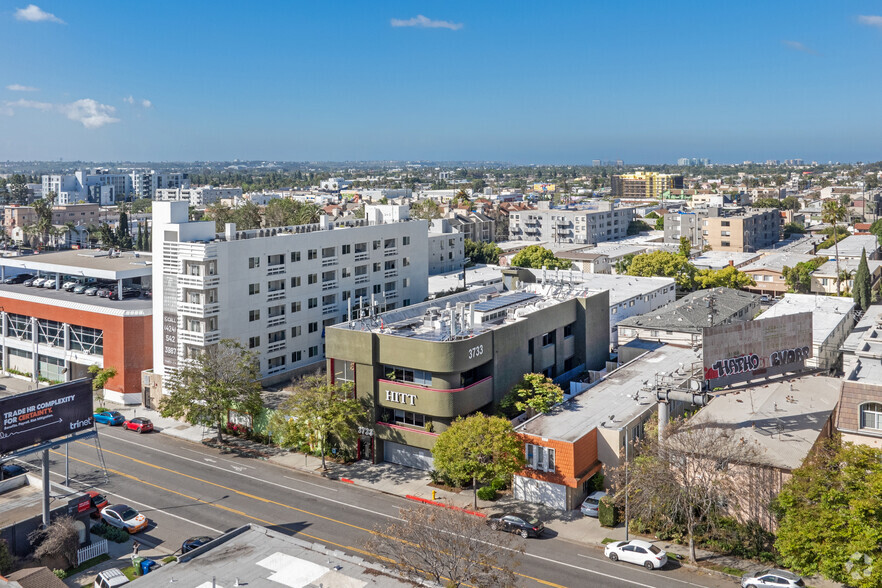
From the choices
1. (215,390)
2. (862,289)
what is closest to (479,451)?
(215,390)

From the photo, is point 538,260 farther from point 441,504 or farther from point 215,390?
point 441,504

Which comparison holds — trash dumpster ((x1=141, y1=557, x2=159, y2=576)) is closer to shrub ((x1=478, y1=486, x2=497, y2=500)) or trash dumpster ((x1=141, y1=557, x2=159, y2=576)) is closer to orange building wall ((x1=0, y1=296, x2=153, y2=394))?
shrub ((x1=478, y1=486, x2=497, y2=500))

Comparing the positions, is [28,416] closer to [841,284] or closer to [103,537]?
[103,537]

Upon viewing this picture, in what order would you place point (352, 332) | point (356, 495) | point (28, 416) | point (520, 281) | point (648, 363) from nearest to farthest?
point (28, 416) → point (356, 495) → point (352, 332) → point (648, 363) → point (520, 281)

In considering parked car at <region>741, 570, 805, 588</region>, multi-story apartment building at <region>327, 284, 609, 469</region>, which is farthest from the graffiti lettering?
multi-story apartment building at <region>327, 284, 609, 469</region>

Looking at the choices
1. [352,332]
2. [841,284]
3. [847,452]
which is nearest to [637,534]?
[847,452]

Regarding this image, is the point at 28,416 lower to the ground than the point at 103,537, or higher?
higher

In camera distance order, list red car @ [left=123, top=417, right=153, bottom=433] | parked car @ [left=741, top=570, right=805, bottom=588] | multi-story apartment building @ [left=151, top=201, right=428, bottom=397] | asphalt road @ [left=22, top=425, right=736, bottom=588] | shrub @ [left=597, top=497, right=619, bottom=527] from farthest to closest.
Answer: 1. multi-story apartment building @ [left=151, top=201, right=428, bottom=397]
2. red car @ [left=123, top=417, right=153, bottom=433]
3. shrub @ [left=597, top=497, right=619, bottom=527]
4. asphalt road @ [left=22, top=425, right=736, bottom=588]
5. parked car @ [left=741, top=570, right=805, bottom=588]
